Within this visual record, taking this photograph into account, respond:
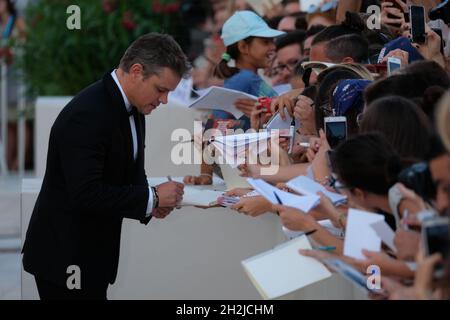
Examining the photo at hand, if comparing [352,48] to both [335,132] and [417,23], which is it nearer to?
[417,23]

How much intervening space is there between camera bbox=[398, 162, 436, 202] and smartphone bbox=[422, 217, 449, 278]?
187mm

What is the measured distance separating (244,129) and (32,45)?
18.9 feet

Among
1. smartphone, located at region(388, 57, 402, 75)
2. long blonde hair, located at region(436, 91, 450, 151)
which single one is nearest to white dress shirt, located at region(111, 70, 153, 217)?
smartphone, located at region(388, 57, 402, 75)

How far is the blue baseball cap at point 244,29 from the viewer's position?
5969 millimetres

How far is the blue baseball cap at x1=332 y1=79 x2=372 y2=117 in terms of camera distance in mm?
3949

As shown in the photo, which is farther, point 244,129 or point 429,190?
point 244,129

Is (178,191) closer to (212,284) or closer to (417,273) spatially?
(212,284)

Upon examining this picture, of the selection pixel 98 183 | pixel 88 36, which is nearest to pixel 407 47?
pixel 98 183

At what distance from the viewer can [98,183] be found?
13.6 feet

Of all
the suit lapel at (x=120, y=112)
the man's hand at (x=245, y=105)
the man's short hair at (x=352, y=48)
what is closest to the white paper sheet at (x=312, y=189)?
the suit lapel at (x=120, y=112)

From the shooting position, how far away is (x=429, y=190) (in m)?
2.88

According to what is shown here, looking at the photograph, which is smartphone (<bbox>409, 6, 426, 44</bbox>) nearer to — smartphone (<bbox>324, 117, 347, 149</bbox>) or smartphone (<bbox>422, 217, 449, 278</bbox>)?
smartphone (<bbox>324, 117, 347, 149</bbox>)

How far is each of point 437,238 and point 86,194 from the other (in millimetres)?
1845
